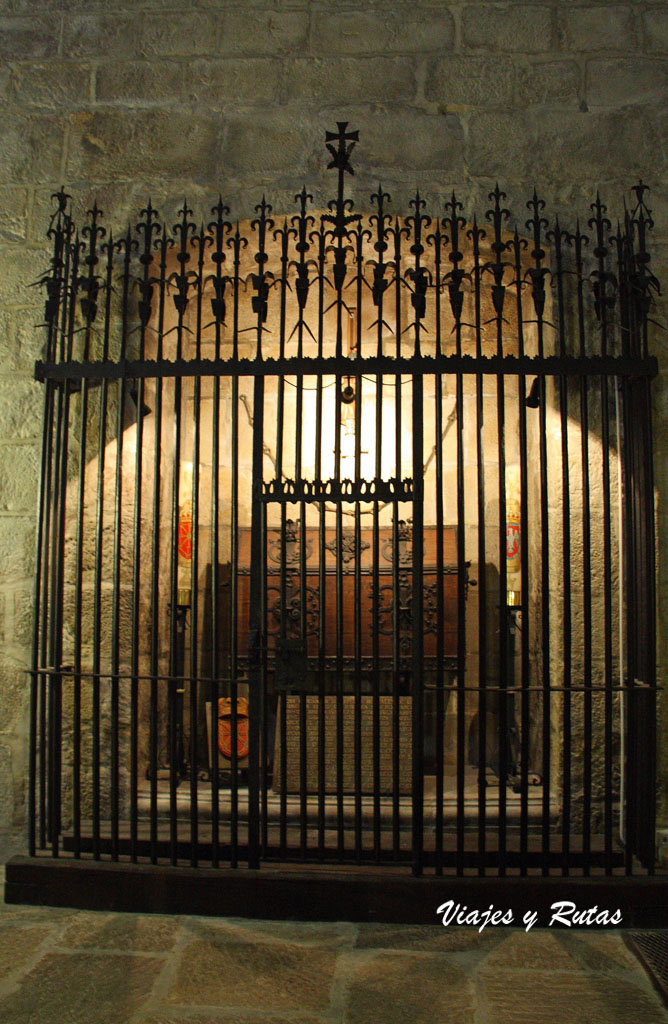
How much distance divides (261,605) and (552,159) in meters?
2.65

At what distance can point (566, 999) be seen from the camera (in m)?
2.35

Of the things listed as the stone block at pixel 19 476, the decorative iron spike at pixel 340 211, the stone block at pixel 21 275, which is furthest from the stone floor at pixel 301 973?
the stone block at pixel 21 275

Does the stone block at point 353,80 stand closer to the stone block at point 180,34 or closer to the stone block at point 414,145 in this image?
the stone block at point 414,145

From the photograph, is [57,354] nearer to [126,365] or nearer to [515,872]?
[126,365]

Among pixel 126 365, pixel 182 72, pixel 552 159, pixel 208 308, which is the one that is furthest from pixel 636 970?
pixel 182 72

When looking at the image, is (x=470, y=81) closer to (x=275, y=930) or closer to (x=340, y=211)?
(x=340, y=211)

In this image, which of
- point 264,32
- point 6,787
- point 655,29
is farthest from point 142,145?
point 6,787

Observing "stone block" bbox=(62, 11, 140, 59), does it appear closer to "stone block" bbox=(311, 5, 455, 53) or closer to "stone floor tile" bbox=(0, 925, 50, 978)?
"stone block" bbox=(311, 5, 455, 53)

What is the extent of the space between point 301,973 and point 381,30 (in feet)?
14.1

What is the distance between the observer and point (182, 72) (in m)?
3.85

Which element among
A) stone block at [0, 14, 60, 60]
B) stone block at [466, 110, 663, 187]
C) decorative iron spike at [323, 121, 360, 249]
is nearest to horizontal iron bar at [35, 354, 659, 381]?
decorative iron spike at [323, 121, 360, 249]

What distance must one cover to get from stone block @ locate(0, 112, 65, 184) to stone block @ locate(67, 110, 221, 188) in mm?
86

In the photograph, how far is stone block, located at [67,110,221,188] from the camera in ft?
12.4

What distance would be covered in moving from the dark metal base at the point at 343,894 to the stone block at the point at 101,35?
3967 millimetres
